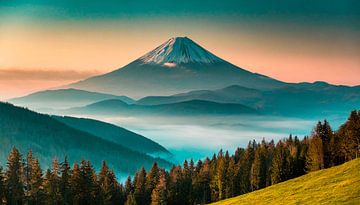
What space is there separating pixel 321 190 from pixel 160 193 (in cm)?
5119

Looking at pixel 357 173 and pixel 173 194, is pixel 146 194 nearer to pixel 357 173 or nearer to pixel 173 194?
pixel 173 194

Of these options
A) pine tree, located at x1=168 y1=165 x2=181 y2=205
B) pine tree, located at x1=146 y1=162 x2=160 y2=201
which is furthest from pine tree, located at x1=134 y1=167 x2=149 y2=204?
pine tree, located at x1=168 y1=165 x2=181 y2=205

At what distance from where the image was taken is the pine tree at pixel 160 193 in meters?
106

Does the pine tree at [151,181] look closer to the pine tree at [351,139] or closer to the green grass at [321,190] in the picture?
the pine tree at [351,139]

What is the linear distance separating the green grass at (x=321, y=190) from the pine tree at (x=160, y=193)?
31.6m

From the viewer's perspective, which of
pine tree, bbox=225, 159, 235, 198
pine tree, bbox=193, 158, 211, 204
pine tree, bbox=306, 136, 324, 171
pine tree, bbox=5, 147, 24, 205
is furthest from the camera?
pine tree, bbox=193, 158, 211, 204

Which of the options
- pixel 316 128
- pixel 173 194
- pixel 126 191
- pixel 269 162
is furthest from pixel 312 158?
pixel 126 191

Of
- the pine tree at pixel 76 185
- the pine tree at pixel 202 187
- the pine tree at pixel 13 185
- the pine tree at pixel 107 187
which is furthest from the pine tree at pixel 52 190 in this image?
the pine tree at pixel 202 187

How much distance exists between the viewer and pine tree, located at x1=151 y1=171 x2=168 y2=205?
349 ft

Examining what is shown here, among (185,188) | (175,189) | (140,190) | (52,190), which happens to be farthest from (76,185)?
(185,188)

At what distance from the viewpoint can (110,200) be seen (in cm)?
11062

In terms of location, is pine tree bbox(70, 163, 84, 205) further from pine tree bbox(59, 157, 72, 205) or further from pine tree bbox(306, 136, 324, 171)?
pine tree bbox(306, 136, 324, 171)

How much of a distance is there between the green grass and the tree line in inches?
1119

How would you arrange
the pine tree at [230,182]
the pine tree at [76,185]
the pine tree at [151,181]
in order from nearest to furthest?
the pine tree at [76,185] → the pine tree at [151,181] → the pine tree at [230,182]
